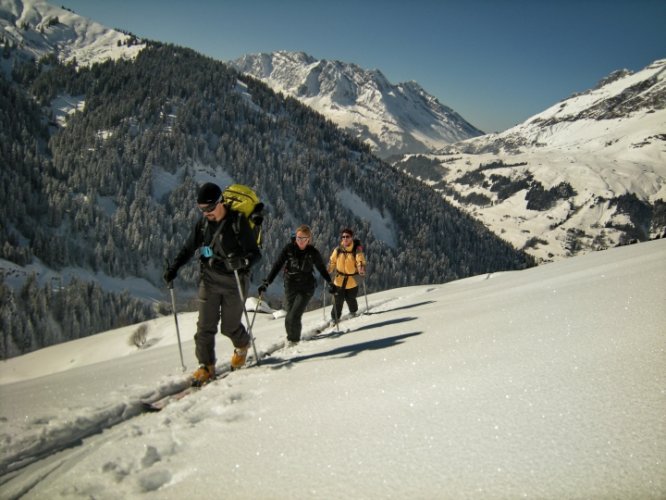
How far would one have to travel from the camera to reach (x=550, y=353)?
362cm

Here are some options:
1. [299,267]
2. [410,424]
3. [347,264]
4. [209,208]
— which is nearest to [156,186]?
[347,264]

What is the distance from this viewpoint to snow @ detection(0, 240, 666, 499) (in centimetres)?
202

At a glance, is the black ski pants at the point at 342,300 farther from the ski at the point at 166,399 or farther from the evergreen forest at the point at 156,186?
the evergreen forest at the point at 156,186

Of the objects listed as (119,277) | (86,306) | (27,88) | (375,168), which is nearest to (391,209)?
(375,168)

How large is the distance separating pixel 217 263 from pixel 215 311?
29.1 inches

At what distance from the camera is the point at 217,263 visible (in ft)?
20.1

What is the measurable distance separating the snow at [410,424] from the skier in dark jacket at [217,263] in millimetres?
720

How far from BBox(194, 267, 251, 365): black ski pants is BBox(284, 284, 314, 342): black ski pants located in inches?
76.4

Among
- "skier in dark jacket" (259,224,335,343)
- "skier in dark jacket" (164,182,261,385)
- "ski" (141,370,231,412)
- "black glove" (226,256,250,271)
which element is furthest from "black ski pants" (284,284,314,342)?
"ski" (141,370,231,412)

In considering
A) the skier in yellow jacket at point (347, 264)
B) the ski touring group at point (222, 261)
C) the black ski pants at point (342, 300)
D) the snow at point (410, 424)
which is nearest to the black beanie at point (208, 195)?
the ski touring group at point (222, 261)

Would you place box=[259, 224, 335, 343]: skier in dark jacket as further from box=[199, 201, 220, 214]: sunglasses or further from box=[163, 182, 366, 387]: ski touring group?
box=[199, 201, 220, 214]: sunglasses

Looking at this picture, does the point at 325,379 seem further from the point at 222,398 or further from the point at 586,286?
the point at 586,286

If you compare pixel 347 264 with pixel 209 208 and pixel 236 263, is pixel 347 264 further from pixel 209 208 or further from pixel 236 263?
pixel 209 208

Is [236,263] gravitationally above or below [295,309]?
above
